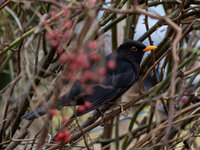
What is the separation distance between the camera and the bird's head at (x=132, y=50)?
3.91m

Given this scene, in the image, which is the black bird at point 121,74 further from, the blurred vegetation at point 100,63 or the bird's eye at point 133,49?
the blurred vegetation at point 100,63

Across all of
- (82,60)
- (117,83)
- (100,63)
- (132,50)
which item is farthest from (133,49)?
(82,60)

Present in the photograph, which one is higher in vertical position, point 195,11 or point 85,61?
point 195,11

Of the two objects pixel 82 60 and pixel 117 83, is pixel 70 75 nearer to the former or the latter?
pixel 82 60

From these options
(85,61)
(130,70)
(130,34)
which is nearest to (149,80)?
(130,70)

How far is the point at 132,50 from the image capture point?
4.08 metres

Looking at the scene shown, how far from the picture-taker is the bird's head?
154 inches

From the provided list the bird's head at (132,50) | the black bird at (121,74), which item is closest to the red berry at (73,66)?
the black bird at (121,74)

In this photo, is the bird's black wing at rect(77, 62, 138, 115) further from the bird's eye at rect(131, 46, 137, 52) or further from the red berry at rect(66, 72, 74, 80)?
the red berry at rect(66, 72, 74, 80)

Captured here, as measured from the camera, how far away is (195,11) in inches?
131

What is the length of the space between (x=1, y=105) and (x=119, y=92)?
5.40 ft

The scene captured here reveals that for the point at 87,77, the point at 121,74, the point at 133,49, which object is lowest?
the point at 87,77

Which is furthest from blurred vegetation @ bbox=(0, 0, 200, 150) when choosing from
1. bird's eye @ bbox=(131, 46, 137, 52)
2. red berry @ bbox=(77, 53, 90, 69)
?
bird's eye @ bbox=(131, 46, 137, 52)

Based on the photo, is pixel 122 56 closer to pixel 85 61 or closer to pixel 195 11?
pixel 195 11
